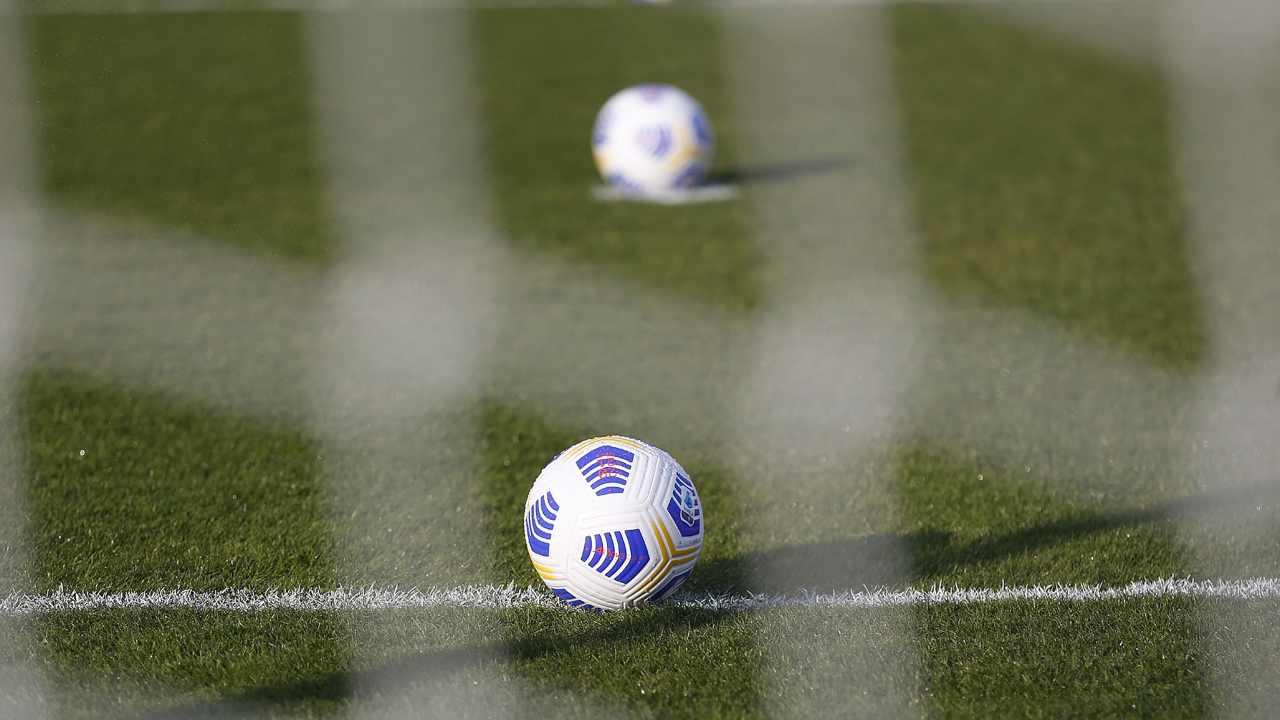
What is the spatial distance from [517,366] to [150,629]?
225 cm

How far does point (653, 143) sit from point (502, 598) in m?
4.55

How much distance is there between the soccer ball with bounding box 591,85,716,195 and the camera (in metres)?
7.90

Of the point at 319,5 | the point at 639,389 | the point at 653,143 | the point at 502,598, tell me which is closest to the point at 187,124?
the point at 653,143

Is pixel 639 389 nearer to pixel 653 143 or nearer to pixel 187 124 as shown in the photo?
pixel 653 143

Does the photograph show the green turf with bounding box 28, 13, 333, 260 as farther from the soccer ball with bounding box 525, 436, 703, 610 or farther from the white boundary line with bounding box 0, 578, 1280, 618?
the soccer ball with bounding box 525, 436, 703, 610

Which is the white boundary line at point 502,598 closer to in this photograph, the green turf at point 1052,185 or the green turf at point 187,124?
the green turf at point 1052,185

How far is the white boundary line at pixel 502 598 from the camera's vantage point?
3.69 m

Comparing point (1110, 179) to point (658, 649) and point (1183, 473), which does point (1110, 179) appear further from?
point (658, 649)

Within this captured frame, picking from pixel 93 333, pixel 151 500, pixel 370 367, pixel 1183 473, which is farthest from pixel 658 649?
pixel 93 333

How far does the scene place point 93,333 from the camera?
5.77 m

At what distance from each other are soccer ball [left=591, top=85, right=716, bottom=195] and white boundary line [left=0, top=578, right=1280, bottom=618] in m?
4.47

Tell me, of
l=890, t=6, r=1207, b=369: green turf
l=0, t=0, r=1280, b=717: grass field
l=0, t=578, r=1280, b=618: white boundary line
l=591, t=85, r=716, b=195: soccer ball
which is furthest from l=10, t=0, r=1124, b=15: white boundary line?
l=0, t=578, r=1280, b=618: white boundary line

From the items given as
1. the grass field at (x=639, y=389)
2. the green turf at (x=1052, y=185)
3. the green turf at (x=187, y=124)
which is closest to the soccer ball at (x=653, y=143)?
the grass field at (x=639, y=389)

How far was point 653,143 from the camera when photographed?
7.89 meters
